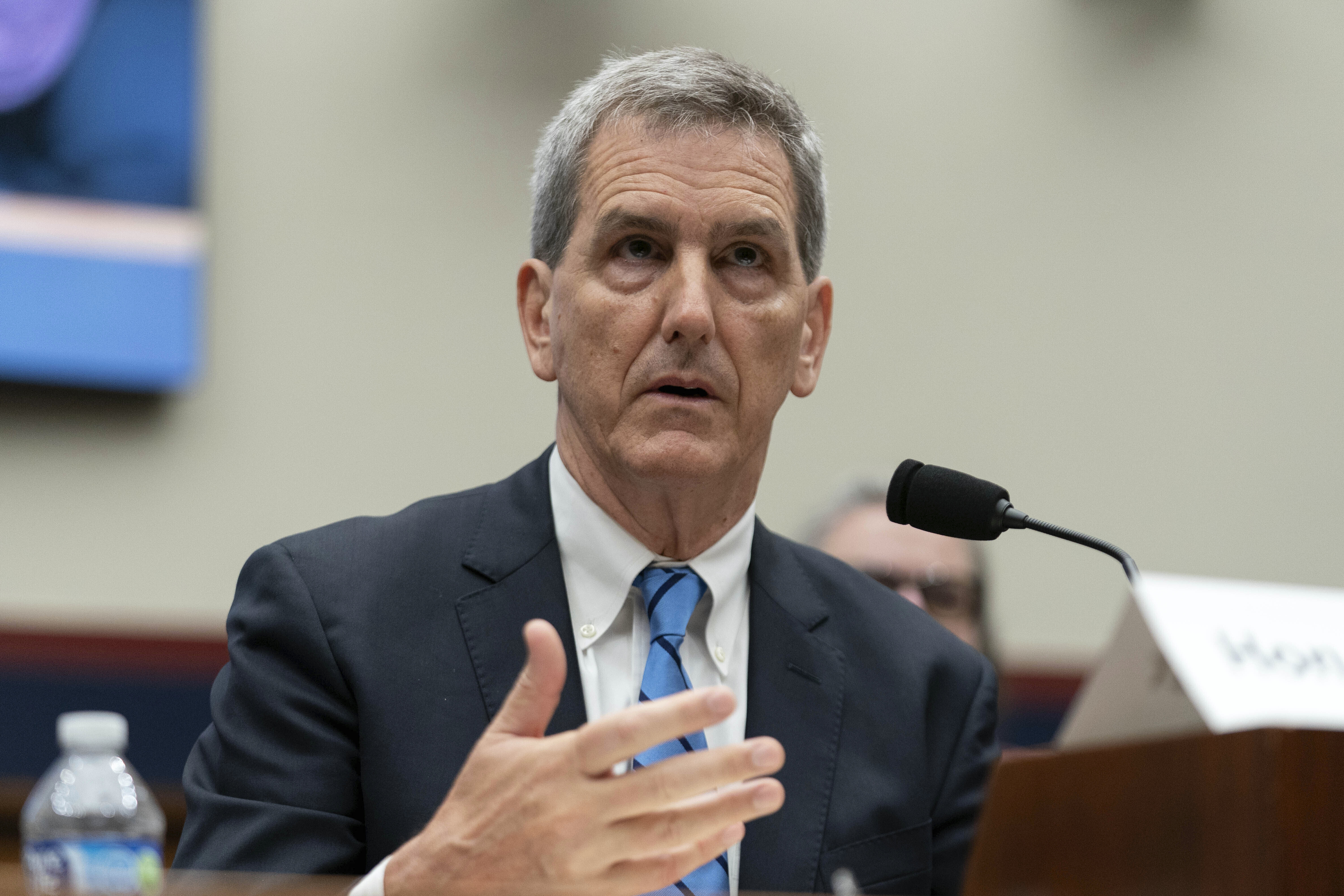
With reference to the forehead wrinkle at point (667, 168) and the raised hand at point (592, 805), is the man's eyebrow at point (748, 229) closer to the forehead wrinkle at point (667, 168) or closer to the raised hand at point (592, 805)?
the forehead wrinkle at point (667, 168)

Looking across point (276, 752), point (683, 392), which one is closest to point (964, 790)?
point (683, 392)

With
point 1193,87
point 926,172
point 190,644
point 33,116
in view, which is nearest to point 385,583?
point 190,644

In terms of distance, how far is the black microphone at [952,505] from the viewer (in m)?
1.51

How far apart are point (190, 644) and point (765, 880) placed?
212cm

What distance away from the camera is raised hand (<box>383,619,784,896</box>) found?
1103mm

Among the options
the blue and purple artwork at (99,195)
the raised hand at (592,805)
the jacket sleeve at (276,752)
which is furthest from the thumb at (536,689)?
the blue and purple artwork at (99,195)

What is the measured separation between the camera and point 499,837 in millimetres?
1156

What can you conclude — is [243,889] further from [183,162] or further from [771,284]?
[183,162]

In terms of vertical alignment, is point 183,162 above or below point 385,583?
above

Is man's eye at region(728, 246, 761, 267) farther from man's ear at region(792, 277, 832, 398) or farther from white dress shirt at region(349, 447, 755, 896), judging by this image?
white dress shirt at region(349, 447, 755, 896)

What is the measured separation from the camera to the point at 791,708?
1.78m

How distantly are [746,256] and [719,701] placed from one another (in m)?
0.87

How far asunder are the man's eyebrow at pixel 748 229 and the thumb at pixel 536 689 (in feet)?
2.45

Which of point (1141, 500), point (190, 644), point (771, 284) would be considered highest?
point (771, 284)
